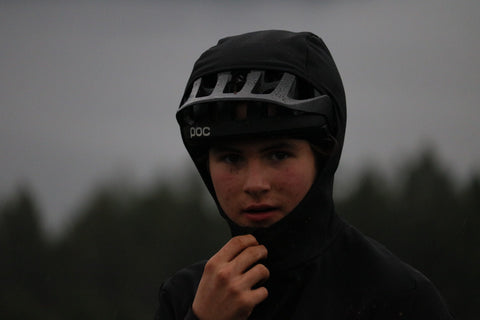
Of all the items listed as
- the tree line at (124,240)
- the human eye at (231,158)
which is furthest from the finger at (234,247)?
the tree line at (124,240)

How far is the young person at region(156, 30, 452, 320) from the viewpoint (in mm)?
3027

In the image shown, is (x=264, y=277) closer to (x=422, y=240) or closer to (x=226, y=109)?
(x=226, y=109)

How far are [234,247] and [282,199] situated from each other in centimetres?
34

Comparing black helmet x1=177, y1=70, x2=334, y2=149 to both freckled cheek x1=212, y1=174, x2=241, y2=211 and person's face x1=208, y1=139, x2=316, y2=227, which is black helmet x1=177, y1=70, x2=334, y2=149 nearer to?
person's face x1=208, y1=139, x2=316, y2=227

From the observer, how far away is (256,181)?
10.2 ft

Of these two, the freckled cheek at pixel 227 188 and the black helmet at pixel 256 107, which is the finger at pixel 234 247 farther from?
the black helmet at pixel 256 107

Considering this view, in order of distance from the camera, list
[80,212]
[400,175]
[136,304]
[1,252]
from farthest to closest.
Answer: [136,304] → [80,212] → [1,252] → [400,175]

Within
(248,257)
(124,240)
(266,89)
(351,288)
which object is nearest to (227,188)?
(248,257)

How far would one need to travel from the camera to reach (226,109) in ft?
10.6

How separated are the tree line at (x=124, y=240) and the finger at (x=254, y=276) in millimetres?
14707

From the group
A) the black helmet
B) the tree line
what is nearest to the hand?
the black helmet

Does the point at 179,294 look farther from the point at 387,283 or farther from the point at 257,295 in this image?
the point at 387,283

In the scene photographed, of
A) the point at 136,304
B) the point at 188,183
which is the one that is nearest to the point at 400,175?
the point at 188,183

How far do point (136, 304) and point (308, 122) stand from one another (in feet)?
88.4
